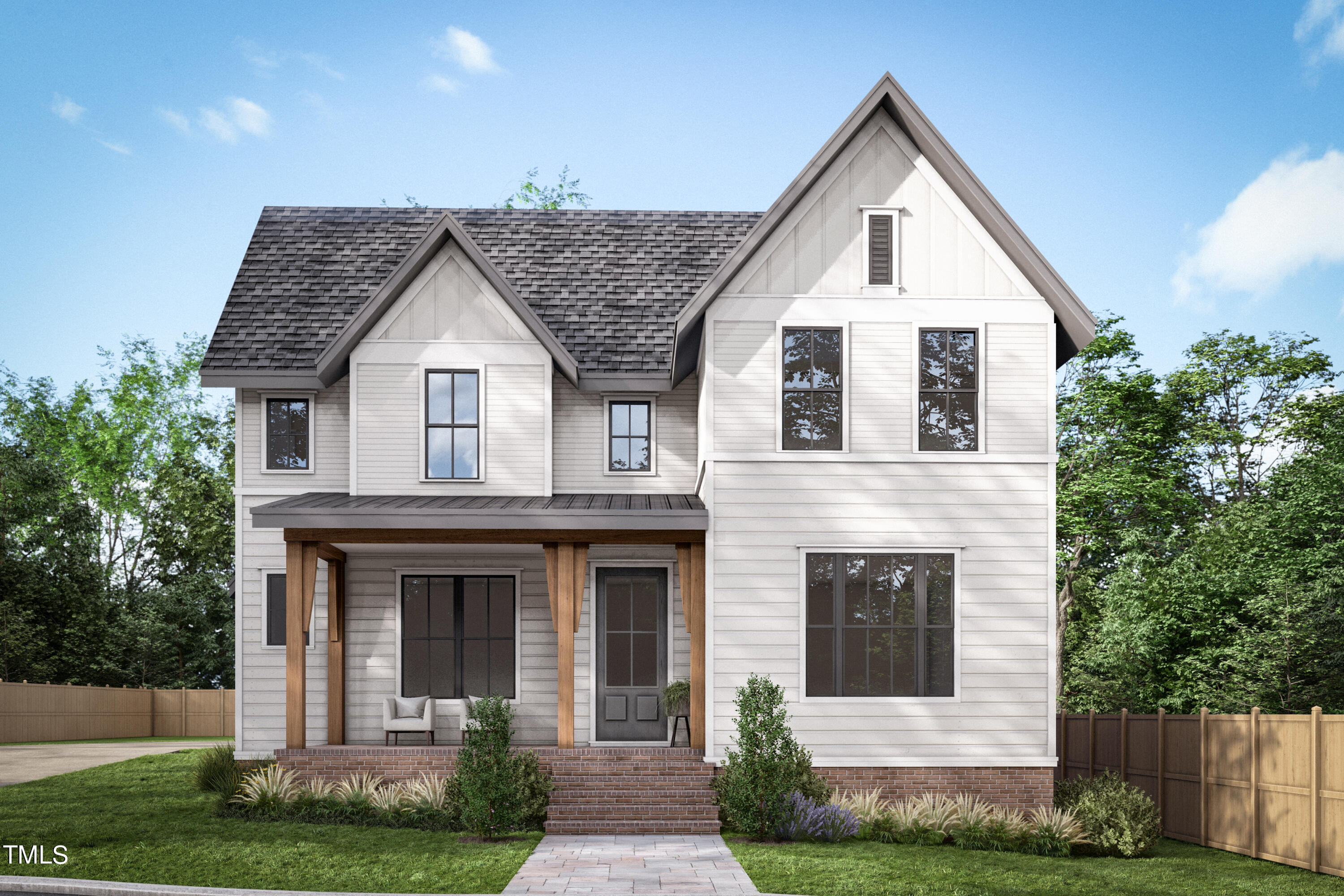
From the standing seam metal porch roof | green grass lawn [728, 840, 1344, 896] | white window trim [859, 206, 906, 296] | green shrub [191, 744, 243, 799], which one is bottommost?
green shrub [191, 744, 243, 799]

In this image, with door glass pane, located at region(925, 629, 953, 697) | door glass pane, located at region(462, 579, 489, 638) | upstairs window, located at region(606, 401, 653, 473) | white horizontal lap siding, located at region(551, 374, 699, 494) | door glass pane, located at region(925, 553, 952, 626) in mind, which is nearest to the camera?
door glass pane, located at region(925, 629, 953, 697)

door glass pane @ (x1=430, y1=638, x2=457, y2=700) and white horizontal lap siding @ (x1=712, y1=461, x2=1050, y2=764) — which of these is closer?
white horizontal lap siding @ (x1=712, y1=461, x2=1050, y2=764)

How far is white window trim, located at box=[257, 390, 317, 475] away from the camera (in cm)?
1648

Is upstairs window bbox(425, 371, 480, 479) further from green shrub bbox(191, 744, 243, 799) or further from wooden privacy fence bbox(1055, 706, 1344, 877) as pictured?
wooden privacy fence bbox(1055, 706, 1344, 877)

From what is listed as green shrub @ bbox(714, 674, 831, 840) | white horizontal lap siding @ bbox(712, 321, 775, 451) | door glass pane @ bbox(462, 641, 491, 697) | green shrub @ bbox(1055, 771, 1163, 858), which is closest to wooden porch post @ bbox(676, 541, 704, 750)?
white horizontal lap siding @ bbox(712, 321, 775, 451)

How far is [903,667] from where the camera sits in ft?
45.2

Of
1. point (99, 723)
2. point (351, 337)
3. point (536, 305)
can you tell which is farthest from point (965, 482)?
point (99, 723)

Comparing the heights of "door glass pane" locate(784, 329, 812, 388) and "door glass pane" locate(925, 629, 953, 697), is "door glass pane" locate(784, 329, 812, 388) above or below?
above

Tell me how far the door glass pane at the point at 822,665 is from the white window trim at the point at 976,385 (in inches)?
103

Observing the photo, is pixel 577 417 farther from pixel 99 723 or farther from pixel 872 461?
pixel 99 723

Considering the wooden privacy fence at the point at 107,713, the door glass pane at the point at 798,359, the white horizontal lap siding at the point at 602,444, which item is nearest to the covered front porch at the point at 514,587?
the white horizontal lap siding at the point at 602,444

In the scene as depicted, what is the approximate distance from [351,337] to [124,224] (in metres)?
42.2

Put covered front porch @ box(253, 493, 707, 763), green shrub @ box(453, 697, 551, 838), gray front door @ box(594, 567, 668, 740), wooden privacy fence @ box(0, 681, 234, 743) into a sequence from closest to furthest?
green shrub @ box(453, 697, 551, 838), covered front porch @ box(253, 493, 707, 763), gray front door @ box(594, 567, 668, 740), wooden privacy fence @ box(0, 681, 234, 743)

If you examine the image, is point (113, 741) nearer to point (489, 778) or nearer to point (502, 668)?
point (502, 668)
